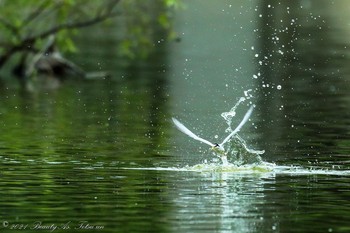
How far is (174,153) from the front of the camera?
1003 inches

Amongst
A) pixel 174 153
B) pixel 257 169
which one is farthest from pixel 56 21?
pixel 257 169

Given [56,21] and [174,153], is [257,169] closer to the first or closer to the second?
[174,153]

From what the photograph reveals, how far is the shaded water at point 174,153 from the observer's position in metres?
17.8

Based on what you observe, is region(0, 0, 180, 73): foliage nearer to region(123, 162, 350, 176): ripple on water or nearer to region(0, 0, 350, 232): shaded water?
region(0, 0, 350, 232): shaded water

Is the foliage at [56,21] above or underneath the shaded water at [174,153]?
above

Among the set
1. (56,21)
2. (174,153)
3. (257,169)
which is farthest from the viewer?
(56,21)

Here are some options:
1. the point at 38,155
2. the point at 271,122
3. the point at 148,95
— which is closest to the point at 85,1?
the point at 148,95

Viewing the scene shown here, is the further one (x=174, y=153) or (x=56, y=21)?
(x=56, y=21)

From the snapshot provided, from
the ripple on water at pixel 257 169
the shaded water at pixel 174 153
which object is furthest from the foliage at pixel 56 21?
the ripple on water at pixel 257 169

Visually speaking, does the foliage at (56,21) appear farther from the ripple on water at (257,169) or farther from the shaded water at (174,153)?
the ripple on water at (257,169)

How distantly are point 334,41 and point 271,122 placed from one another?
38.1 meters

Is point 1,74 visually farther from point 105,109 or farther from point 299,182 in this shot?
point 299,182

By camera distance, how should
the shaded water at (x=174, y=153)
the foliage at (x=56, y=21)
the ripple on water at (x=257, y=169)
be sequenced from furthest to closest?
1. the foliage at (x=56, y=21)
2. the ripple on water at (x=257, y=169)
3. the shaded water at (x=174, y=153)

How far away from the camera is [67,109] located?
120ft
